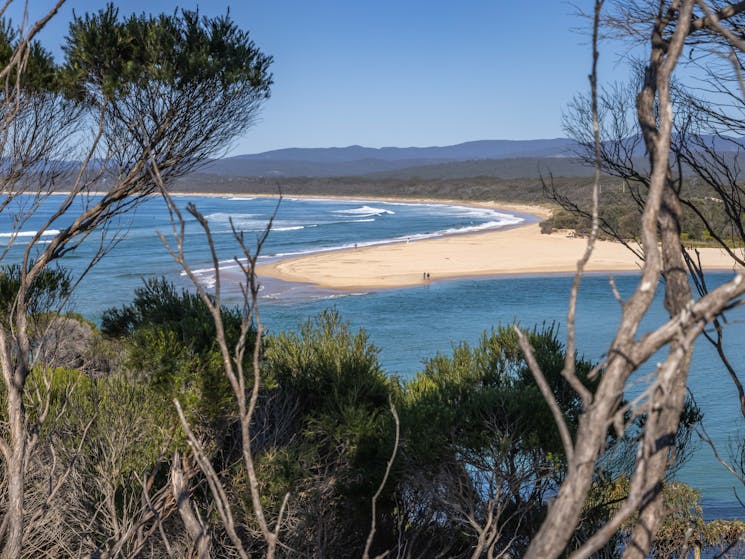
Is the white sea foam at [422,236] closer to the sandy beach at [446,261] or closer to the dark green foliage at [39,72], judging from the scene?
the sandy beach at [446,261]

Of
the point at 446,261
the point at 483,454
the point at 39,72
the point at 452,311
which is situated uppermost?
the point at 39,72

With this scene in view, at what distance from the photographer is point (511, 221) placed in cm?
6569

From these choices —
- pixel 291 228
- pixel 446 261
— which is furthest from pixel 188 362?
pixel 291 228

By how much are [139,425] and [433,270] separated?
2876 cm

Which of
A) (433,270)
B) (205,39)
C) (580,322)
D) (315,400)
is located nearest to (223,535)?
(315,400)

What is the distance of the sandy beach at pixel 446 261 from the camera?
3341cm

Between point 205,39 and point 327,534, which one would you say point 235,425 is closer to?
point 327,534

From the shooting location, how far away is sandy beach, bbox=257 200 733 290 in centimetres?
3341

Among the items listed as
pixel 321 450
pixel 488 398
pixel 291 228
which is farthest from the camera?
pixel 291 228

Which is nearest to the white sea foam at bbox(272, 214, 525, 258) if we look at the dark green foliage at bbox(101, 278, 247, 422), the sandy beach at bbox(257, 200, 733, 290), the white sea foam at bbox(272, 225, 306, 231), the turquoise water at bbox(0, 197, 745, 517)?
the turquoise water at bbox(0, 197, 745, 517)

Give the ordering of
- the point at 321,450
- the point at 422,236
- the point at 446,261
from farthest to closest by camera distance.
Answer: the point at 422,236
the point at 446,261
the point at 321,450

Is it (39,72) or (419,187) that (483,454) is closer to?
(39,72)

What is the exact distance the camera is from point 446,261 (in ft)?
127

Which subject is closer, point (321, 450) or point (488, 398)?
point (488, 398)
